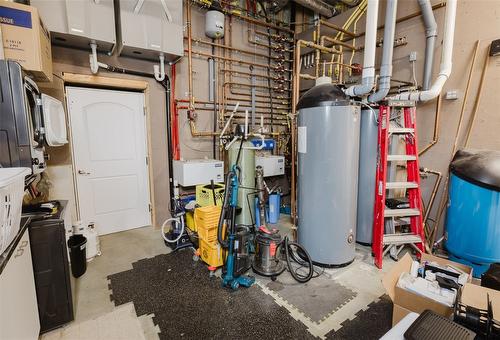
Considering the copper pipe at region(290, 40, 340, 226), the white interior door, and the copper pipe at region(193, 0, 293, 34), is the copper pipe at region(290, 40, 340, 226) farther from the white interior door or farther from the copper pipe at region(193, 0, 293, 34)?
the white interior door

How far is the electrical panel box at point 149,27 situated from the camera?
111 inches

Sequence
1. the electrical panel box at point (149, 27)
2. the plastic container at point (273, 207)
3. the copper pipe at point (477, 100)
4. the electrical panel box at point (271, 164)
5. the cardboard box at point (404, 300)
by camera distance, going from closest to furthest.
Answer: the cardboard box at point (404, 300)
the copper pipe at point (477, 100)
the electrical panel box at point (149, 27)
the plastic container at point (273, 207)
the electrical panel box at point (271, 164)

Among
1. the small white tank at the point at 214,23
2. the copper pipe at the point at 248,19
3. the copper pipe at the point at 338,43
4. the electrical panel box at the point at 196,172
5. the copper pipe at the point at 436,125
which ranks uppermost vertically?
the copper pipe at the point at 248,19

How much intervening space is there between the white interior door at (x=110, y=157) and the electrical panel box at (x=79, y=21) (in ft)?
2.19

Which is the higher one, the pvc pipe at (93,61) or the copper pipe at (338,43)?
the copper pipe at (338,43)

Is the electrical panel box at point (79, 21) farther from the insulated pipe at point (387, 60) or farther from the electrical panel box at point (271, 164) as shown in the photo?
the insulated pipe at point (387, 60)

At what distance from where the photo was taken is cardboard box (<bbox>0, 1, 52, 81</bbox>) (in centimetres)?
192

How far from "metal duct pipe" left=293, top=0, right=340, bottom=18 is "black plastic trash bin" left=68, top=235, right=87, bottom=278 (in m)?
4.37

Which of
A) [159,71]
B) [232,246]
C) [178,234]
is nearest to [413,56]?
[232,246]

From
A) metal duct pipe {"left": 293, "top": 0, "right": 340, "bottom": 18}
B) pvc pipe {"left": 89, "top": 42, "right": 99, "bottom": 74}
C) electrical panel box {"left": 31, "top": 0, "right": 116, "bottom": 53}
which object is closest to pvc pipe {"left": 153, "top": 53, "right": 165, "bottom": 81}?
electrical panel box {"left": 31, "top": 0, "right": 116, "bottom": 53}

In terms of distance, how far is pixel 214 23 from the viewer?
143 inches

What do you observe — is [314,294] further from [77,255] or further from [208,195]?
[77,255]


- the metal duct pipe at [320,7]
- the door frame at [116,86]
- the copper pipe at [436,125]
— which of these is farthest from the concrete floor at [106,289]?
the metal duct pipe at [320,7]

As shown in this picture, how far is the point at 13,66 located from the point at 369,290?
3192 mm
